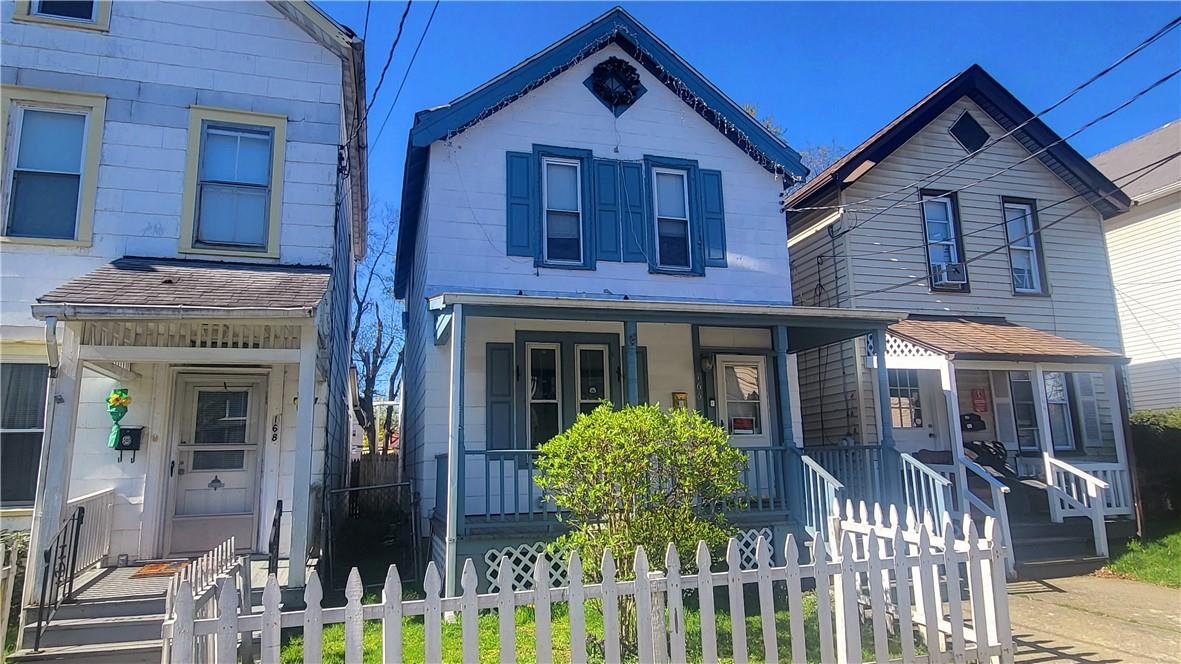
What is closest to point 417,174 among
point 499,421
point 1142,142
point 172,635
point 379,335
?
point 499,421

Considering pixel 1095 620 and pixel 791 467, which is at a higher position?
pixel 791 467

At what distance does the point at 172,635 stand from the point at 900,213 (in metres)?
12.6

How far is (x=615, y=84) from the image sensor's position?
10.9 meters

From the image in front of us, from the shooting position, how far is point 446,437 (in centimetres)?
909

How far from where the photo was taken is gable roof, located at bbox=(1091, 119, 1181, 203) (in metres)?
14.5

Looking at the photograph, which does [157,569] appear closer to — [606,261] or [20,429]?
[20,429]

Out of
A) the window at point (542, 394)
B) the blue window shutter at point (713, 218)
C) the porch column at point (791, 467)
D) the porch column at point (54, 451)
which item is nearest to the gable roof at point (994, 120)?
the blue window shutter at point (713, 218)

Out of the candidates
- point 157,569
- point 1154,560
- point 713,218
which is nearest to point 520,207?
point 713,218

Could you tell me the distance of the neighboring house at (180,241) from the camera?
7523mm

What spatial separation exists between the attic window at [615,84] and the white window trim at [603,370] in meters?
3.74

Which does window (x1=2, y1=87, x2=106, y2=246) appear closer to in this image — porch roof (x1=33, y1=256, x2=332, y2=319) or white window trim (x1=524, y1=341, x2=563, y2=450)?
porch roof (x1=33, y1=256, x2=332, y2=319)

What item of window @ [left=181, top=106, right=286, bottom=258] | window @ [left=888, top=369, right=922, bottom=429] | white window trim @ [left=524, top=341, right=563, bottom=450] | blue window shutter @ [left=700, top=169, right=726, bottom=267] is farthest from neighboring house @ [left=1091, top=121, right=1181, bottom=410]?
window @ [left=181, top=106, right=286, bottom=258]

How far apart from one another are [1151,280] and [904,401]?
725cm

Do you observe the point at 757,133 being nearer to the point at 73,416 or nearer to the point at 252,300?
the point at 252,300
